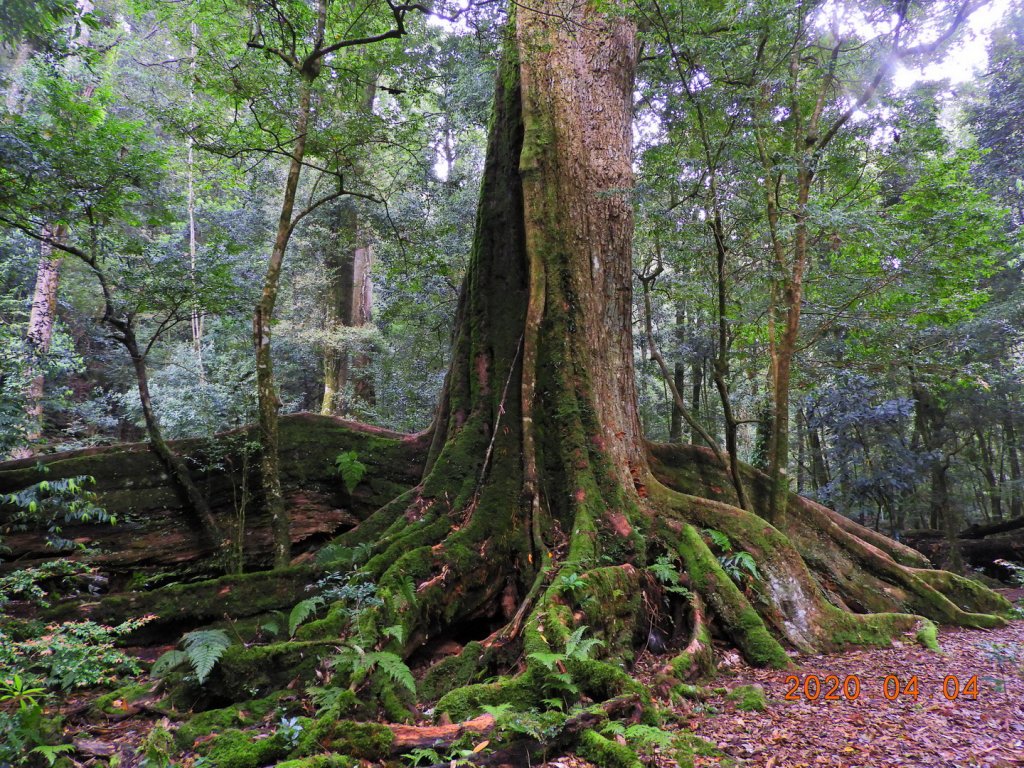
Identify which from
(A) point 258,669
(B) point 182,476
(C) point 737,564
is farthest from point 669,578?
(B) point 182,476

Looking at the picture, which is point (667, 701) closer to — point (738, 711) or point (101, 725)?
point (738, 711)

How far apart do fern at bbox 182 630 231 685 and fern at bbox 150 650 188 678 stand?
39 mm

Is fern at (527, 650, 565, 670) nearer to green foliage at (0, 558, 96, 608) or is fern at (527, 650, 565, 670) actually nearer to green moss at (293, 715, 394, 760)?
→ green moss at (293, 715, 394, 760)

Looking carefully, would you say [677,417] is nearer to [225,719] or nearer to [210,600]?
[210,600]

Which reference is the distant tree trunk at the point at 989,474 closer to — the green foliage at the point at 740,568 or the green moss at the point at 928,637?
the green moss at the point at 928,637

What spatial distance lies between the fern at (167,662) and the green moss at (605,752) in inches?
102

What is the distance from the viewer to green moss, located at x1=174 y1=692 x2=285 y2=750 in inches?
109

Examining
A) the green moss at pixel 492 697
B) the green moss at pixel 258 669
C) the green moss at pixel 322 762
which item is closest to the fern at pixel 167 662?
the green moss at pixel 258 669

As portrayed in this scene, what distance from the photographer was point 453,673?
A: 3643mm

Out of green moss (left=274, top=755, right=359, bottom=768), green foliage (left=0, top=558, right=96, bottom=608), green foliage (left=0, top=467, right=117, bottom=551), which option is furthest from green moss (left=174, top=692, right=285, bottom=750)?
green foliage (left=0, top=467, right=117, bottom=551)

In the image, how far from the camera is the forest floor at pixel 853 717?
2549 millimetres

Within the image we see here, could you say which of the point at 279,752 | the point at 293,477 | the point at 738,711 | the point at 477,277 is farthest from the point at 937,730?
the point at 293,477

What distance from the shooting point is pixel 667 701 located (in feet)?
10.6

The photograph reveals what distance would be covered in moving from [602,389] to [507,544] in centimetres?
189
